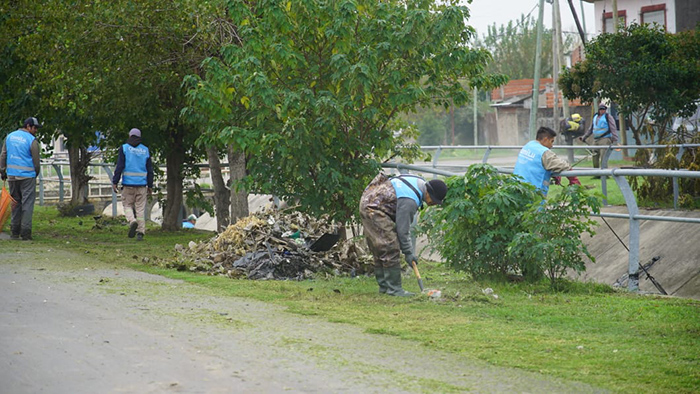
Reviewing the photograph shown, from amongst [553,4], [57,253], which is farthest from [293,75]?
[553,4]

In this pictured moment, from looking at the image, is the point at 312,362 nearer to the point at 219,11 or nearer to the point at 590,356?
the point at 590,356

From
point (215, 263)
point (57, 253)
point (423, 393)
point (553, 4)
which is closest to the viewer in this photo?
point (423, 393)

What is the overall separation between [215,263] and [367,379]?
633cm

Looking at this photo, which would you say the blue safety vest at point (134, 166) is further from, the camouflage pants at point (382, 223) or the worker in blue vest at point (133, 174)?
the camouflage pants at point (382, 223)

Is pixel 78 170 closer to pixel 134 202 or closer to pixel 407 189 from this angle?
pixel 134 202

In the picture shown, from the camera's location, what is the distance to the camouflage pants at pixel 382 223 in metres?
9.45

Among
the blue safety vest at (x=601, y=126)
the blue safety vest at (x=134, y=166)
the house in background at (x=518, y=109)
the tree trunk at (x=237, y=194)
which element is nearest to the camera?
the tree trunk at (x=237, y=194)

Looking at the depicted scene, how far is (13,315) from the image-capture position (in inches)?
305

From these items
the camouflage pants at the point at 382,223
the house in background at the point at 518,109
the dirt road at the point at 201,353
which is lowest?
the dirt road at the point at 201,353

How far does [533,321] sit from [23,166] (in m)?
9.72

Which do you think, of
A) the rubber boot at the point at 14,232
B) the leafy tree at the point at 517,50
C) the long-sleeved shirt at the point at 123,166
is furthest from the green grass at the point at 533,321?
the leafy tree at the point at 517,50

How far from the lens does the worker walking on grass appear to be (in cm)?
940

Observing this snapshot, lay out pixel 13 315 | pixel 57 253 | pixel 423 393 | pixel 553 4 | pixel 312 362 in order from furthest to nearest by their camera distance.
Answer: pixel 553 4 < pixel 57 253 < pixel 13 315 < pixel 312 362 < pixel 423 393

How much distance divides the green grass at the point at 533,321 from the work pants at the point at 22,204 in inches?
153
